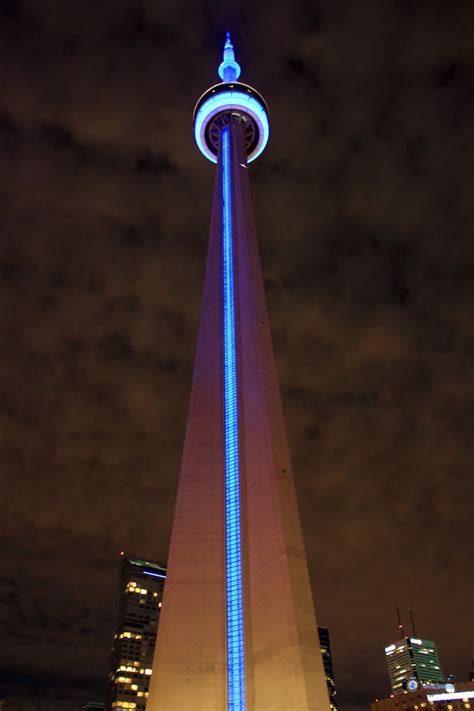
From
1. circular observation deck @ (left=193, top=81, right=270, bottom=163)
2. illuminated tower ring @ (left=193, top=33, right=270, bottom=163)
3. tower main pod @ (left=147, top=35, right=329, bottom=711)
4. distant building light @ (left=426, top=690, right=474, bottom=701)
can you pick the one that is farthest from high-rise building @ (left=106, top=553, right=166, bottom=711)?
circular observation deck @ (left=193, top=81, right=270, bottom=163)

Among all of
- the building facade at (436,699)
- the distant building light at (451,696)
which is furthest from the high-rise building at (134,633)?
the distant building light at (451,696)

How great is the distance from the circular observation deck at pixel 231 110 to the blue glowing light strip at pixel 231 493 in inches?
356

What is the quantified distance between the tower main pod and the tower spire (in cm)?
1753

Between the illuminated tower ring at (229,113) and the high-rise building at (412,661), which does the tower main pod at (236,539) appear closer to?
the illuminated tower ring at (229,113)

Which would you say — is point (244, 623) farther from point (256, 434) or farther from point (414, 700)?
point (414, 700)

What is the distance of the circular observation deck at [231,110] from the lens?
45844 mm

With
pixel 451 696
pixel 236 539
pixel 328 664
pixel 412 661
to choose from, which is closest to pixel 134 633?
pixel 328 664

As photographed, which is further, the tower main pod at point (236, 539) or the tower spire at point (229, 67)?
the tower spire at point (229, 67)

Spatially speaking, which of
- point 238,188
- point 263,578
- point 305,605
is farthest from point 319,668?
point 238,188

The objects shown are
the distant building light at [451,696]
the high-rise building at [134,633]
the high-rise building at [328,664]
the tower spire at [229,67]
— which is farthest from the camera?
the high-rise building at [328,664]

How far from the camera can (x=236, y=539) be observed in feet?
88.4

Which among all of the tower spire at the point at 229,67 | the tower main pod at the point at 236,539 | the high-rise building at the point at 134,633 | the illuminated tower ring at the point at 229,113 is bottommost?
the tower main pod at the point at 236,539

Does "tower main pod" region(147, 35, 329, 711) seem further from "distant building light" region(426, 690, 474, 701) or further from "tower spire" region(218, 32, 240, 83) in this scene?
"distant building light" region(426, 690, 474, 701)

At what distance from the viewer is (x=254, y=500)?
26516 mm
